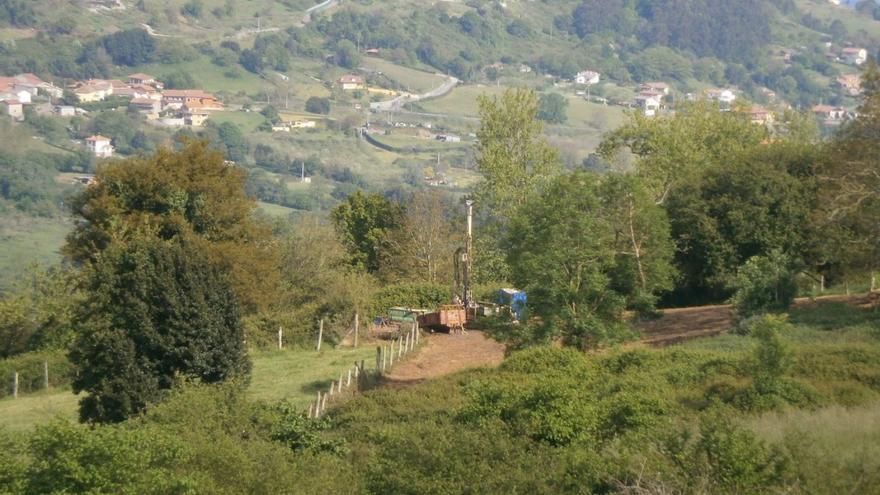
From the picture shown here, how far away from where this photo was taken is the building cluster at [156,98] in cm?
14238

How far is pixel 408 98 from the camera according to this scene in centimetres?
16900

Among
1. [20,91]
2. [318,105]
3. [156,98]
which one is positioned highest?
[20,91]

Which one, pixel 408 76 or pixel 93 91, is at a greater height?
pixel 408 76

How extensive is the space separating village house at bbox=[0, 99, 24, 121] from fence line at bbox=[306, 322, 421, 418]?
118091mm

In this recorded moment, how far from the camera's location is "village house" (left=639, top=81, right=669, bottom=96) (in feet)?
589

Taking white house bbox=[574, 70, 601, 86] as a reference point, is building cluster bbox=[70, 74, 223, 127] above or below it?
below

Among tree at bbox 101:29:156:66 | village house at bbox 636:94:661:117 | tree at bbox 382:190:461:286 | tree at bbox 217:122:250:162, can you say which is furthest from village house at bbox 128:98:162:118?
tree at bbox 382:190:461:286

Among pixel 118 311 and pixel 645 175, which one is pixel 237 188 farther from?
pixel 645 175

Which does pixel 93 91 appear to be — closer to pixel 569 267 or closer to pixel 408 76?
pixel 408 76

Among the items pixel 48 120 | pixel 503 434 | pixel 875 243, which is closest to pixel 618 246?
pixel 875 243

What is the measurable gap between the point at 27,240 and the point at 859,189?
6997cm

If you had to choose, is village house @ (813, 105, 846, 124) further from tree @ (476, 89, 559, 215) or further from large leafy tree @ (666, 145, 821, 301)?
large leafy tree @ (666, 145, 821, 301)

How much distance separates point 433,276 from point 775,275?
49.9ft

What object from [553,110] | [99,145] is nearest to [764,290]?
[99,145]
